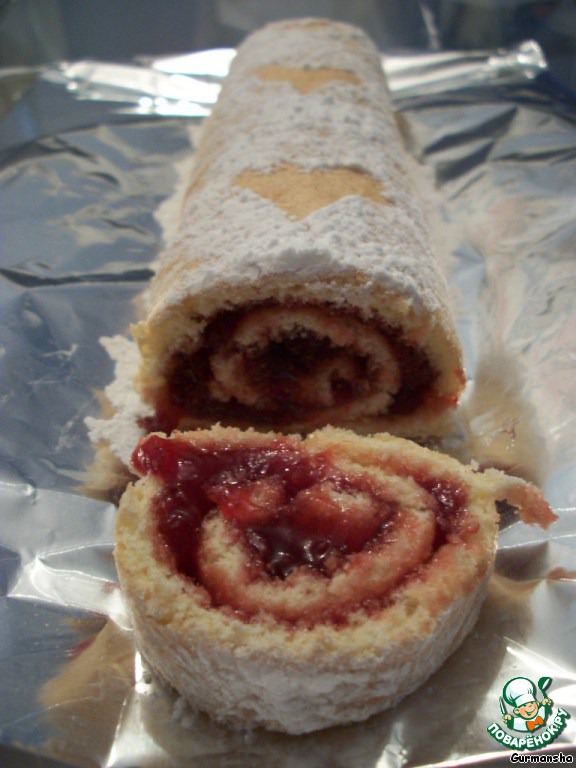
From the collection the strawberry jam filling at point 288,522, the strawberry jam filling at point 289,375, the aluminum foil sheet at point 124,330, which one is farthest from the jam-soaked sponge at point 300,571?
the strawberry jam filling at point 289,375

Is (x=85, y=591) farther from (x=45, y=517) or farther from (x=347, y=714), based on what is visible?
(x=347, y=714)

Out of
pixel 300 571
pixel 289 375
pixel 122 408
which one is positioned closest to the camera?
pixel 300 571

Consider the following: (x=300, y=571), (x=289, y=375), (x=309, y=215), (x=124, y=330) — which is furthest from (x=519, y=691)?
(x=124, y=330)

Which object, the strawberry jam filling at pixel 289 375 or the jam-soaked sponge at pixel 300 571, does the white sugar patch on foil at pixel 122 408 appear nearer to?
the strawberry jam filling at pixel 289 375

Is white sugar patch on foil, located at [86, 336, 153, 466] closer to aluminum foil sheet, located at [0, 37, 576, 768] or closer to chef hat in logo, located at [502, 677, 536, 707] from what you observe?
aluminum foil sheet, located at [0, 37, 576, 768]

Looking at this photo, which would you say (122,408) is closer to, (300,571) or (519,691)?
(300,571)

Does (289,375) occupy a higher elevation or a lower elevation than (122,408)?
higher
